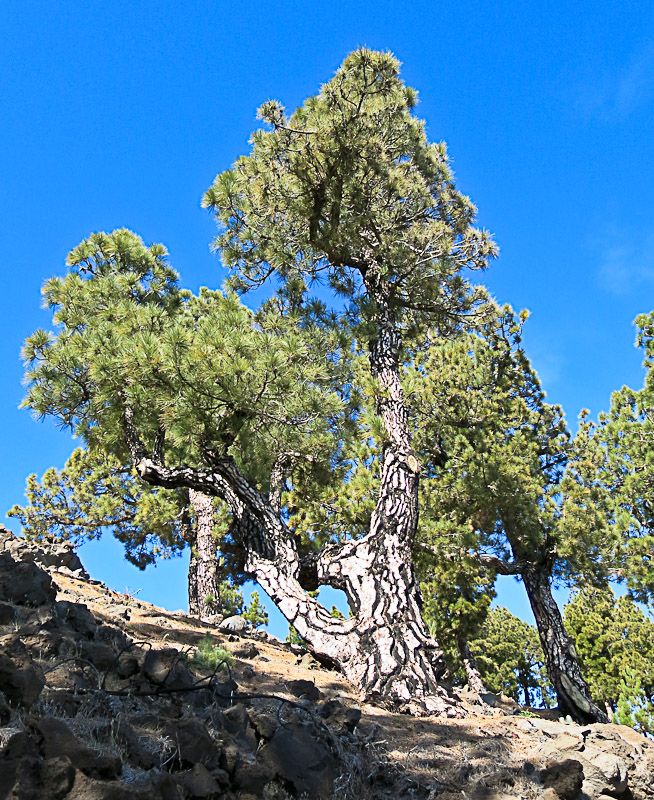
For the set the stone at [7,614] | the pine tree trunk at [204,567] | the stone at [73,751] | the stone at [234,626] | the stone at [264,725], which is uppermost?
the pine tree trunk at [204,567]

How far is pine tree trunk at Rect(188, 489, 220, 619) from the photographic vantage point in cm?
1243

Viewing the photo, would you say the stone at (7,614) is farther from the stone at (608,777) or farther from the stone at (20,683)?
the stone at (608,777)

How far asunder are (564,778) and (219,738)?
6.84 feet

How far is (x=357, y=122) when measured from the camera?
809cm

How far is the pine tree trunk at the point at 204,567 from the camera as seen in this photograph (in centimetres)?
1243

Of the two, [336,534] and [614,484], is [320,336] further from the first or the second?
[614,484]

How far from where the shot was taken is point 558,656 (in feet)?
38.7

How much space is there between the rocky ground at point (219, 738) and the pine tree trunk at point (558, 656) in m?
6.39

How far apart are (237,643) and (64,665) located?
4.15m

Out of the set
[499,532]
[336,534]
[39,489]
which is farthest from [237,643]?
[39,489]

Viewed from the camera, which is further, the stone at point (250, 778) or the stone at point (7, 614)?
the stone at point (7, 614)

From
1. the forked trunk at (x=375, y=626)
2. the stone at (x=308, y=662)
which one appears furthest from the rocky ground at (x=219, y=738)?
the stone at (x=308, y=662)

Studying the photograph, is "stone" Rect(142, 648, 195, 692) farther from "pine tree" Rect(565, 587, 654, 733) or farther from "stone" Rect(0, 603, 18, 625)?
"pine tree" Rect(565, 587, 654, 733)

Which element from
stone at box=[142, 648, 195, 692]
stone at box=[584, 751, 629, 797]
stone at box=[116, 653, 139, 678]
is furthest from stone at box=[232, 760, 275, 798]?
stone at box=[584, 751, 629, 797]
